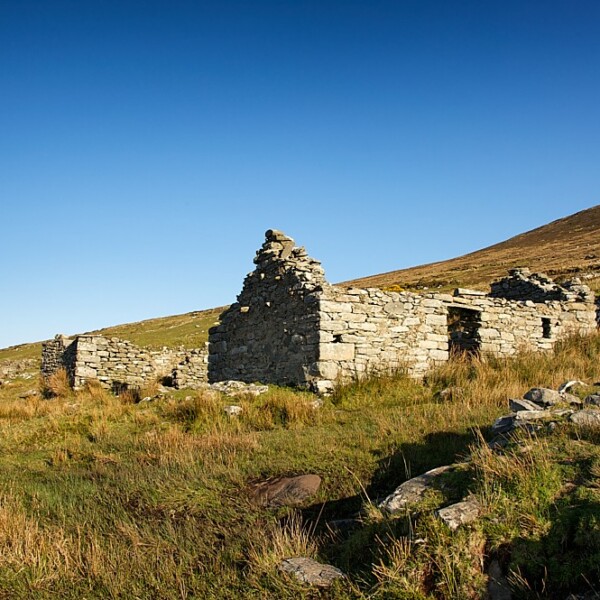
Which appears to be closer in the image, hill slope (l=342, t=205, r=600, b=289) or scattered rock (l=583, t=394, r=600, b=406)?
scattered rock (l=583, t=394, r=600, b=406)

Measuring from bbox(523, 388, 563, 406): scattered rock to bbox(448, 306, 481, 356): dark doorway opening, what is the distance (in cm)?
605

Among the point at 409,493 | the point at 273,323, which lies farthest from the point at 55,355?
the point at 409,493

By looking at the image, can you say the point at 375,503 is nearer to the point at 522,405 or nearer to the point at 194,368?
the point at 522,405

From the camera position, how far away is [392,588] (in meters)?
3.99

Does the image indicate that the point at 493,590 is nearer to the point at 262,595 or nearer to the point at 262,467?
the point at 262,595

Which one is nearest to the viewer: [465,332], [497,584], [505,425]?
[497,584]

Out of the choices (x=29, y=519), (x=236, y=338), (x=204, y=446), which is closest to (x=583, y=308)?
(x=236, y=338)

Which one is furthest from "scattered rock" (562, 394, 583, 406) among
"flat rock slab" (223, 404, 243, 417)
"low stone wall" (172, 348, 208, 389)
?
"low stone wall" (172, 348, 208, 389)

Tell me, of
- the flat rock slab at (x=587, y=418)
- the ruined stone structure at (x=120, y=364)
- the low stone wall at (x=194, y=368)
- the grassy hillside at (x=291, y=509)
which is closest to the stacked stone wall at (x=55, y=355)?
the ruined stone structure at (x=120, y=364)

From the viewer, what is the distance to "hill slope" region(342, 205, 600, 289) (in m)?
46.4

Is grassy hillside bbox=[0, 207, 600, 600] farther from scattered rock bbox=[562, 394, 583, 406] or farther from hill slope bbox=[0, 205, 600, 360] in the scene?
hill slope bbox=[0, 205, 600, 360]

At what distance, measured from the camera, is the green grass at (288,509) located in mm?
4223

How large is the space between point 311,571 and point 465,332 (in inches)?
464

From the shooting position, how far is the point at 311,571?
4473 mm
